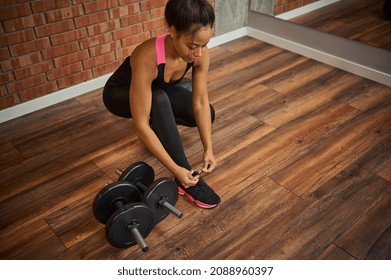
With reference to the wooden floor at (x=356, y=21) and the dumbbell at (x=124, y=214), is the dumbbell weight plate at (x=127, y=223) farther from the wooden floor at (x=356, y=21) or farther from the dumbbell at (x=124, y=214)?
the wooden floor at (x=356, y=21)

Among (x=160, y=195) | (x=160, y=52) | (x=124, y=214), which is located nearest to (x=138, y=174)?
(x=160, y=195)

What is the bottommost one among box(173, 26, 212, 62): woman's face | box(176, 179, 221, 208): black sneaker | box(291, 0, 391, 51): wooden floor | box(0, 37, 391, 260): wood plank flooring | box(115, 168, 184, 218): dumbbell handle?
box(0, 37, 391, 260): wood plank flooring

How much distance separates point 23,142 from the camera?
6.15 feet

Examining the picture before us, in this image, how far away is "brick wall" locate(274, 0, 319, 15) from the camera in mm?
2416

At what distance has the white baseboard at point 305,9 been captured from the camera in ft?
7.63

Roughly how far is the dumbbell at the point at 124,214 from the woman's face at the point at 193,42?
0.48 metres

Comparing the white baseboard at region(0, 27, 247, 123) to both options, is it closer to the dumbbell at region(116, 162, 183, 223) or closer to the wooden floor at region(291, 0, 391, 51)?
the dumbbell at region(116, 162, 183, 223)

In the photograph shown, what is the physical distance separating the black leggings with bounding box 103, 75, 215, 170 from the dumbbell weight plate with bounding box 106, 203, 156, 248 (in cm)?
25

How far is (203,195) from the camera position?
1473 millimetres

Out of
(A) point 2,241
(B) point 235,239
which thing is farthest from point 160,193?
(A) point 2,241

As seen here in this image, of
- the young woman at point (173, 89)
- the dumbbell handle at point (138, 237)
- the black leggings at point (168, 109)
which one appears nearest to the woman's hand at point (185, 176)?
the young woman at point (173, 89)

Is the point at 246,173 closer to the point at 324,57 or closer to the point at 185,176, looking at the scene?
the point at 185,176

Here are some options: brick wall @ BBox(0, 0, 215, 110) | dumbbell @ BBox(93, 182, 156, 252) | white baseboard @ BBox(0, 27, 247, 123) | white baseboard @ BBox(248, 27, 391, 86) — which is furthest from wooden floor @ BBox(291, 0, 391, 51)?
dumbbell @ BBox(93, 182, 156, 252)
